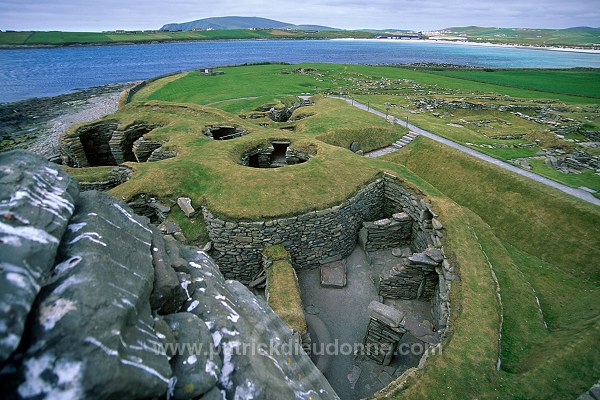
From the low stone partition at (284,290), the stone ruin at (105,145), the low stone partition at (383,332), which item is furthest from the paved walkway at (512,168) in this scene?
the stone ruin at (105,145)

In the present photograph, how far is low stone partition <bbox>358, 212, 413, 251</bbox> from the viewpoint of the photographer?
17297mm

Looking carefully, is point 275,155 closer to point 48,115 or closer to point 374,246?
point 374,246

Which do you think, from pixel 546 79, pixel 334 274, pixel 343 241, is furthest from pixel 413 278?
pixel 546 79

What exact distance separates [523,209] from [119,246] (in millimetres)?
21523

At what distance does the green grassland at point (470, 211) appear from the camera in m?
9.10

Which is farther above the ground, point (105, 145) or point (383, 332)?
point (105, 145)

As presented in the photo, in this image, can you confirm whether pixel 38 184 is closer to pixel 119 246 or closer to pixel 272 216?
pixel 119 246

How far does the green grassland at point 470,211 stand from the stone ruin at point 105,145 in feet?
2.94

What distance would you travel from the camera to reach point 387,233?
17.6 meters

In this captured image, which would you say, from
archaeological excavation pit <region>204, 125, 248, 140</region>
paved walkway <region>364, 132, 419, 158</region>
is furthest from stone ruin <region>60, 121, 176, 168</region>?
paved walkway <region>364, 132, 419, 158</region>

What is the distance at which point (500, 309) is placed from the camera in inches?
438

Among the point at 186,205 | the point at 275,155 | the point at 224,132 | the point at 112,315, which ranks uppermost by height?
the point at 112,315

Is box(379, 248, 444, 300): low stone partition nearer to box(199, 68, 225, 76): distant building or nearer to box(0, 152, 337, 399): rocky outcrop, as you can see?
box(0, 152, 337, 399): rocky outcrop

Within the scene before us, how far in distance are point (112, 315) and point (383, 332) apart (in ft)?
32.4
